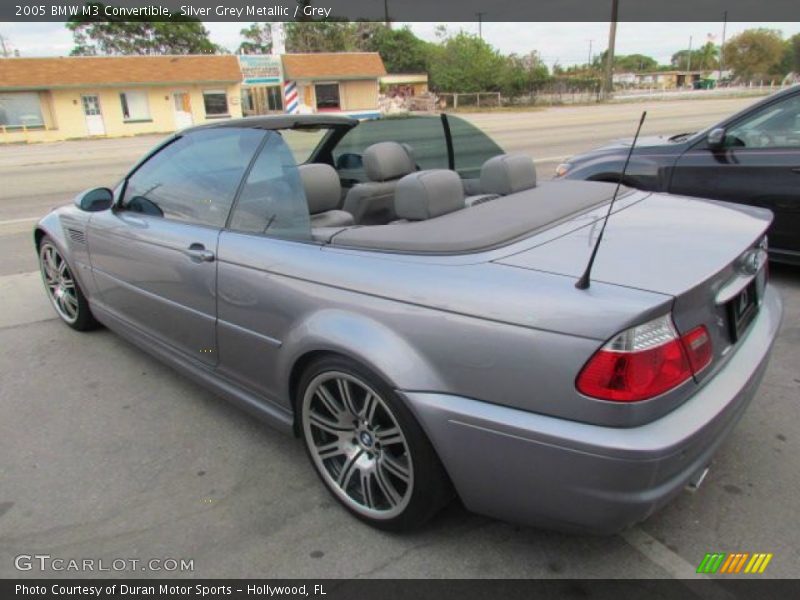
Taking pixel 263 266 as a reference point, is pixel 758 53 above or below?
above

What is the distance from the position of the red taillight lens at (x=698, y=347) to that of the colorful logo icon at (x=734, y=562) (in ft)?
2.37

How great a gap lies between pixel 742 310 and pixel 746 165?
121 inches

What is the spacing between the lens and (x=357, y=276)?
7.50 feet

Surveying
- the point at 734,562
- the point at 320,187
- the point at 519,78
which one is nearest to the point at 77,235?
the point at 320,187

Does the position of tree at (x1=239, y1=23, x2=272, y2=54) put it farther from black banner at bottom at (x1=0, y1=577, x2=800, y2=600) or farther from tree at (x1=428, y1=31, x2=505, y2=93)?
black banner at bottom at (x1=0, y1=577, x2=800, y2=600)

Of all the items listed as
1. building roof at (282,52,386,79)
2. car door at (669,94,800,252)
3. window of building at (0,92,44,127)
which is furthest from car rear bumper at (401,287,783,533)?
building roof at (282,52,386,79)

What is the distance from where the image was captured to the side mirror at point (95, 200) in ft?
13.0

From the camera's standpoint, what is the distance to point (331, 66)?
140 feet

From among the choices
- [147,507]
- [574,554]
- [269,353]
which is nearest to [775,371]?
[574,554]

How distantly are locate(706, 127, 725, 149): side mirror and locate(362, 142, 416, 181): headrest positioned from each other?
111 inches

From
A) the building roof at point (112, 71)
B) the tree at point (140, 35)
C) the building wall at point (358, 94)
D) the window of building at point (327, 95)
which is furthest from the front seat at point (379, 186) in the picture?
the tree at point (140, 35)

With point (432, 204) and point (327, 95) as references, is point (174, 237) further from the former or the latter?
point (327, 95)

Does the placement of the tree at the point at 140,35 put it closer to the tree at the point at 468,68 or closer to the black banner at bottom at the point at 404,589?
the tree at the point at 468,68

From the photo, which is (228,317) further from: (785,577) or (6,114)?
(6,114)
